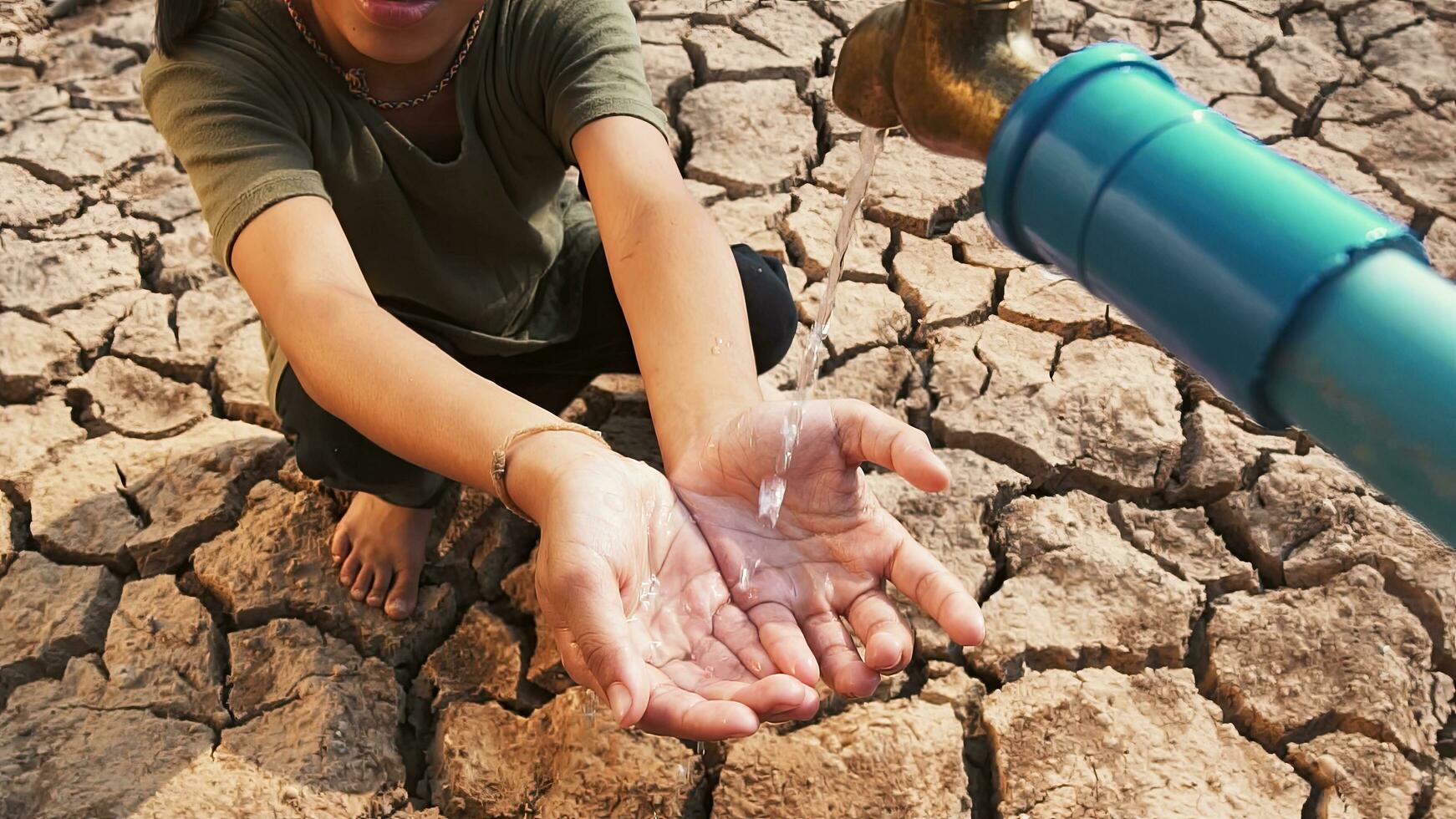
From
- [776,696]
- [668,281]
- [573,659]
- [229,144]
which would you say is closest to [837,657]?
[776,696]

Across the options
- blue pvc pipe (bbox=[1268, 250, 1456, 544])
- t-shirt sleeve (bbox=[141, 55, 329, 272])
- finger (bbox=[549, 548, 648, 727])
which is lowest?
finger (bbox=[549, 548, 648, 727])

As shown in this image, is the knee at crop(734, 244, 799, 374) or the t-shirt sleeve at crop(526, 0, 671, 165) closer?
the t-shirt sleeve at crop(526, 0, 671, 165)

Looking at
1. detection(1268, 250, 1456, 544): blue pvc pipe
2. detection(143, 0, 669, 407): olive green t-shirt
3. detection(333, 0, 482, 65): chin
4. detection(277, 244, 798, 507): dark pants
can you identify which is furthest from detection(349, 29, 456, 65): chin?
detection(1268, 250, 1456, 544): blue pvc pipe

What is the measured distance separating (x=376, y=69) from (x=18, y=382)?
3.11ft

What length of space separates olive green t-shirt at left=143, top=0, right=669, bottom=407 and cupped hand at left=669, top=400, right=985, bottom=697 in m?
0.47

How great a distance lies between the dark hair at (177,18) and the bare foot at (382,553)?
25.2 inches

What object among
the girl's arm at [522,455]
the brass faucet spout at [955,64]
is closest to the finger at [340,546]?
the girl's arm at [522,455]

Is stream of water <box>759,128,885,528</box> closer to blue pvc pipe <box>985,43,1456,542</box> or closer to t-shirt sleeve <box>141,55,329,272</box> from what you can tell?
blue pvc pipe <box>985,43,1456,542</box>

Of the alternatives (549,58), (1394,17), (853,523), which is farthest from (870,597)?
(1394,17)

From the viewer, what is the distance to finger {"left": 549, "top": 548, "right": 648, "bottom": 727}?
3.39ft

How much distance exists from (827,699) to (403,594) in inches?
23.3

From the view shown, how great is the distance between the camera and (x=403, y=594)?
5.45 ft

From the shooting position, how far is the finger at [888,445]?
1.17m

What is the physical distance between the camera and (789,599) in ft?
4.22
